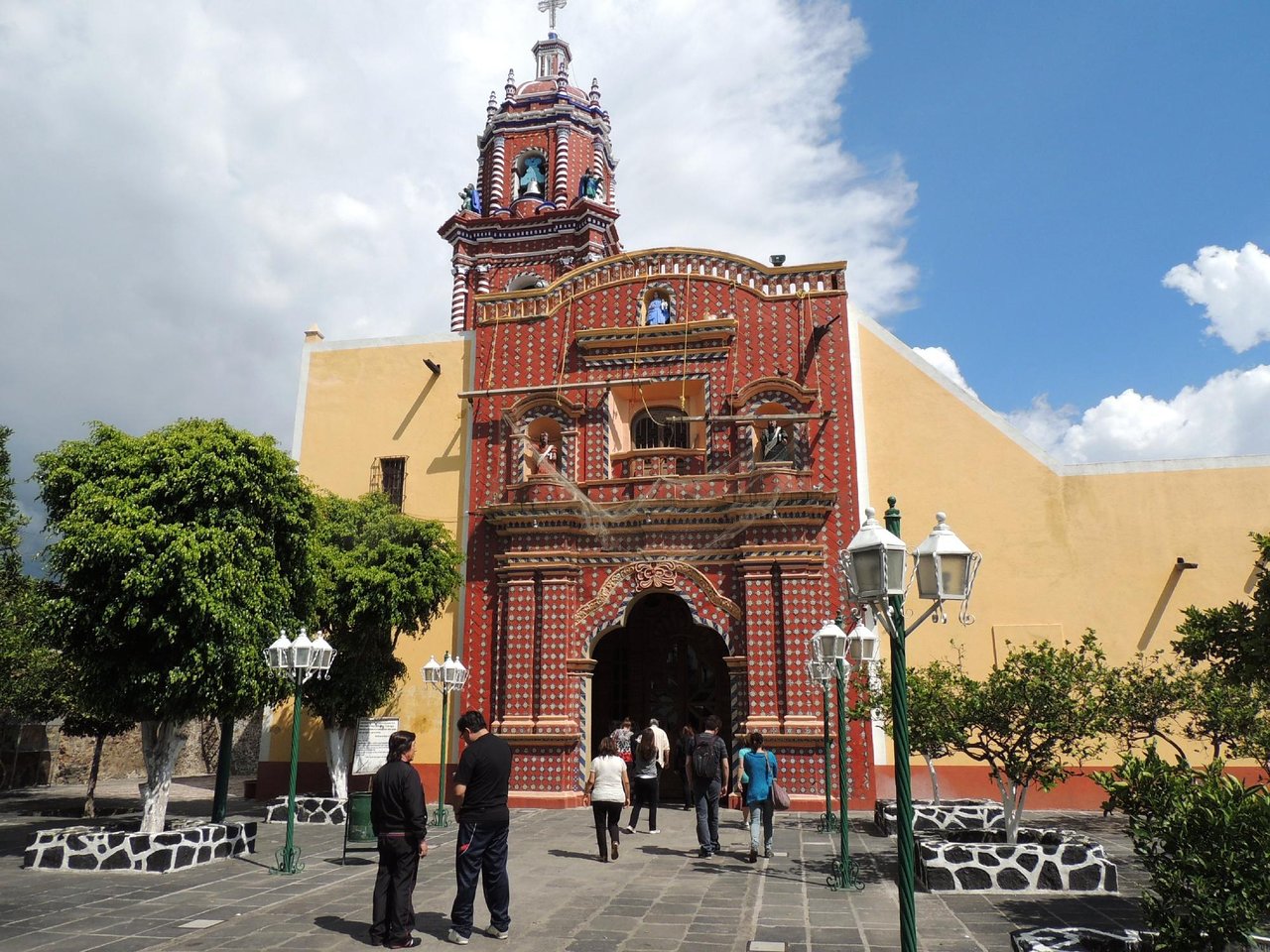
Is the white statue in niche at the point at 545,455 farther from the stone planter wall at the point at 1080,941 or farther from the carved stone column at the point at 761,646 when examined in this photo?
the stone planter wall at the point at 1080,941

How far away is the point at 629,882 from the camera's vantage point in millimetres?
8844

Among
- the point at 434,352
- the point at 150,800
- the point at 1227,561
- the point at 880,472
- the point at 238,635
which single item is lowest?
the point at 150,800

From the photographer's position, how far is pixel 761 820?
10047 millimetres

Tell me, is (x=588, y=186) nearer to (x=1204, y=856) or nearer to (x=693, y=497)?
(x=693, y=497)

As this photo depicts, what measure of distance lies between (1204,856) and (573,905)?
16.4 feet

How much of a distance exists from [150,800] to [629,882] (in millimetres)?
5673

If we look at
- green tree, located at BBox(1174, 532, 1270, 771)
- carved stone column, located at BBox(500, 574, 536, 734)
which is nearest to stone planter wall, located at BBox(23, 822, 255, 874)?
carved stone column, located at BBox(500, 574, 536, 734)

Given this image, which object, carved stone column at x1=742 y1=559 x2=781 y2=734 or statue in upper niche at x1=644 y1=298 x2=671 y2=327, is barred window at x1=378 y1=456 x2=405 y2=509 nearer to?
statue in upper niche at x1=644 y1=298 x2=671 y2=327

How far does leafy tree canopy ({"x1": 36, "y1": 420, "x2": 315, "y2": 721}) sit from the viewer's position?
995cm

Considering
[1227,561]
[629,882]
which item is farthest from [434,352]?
[1227,561]

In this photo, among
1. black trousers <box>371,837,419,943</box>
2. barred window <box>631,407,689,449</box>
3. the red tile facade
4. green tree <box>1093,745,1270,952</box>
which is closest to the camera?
green tree <box>1093,745,1270,952</box>

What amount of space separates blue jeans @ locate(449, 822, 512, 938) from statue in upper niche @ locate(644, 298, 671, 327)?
1272 centimetres

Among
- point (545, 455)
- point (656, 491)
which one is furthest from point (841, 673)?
point (545, 455)

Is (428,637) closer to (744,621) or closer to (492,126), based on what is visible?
(744,621)
